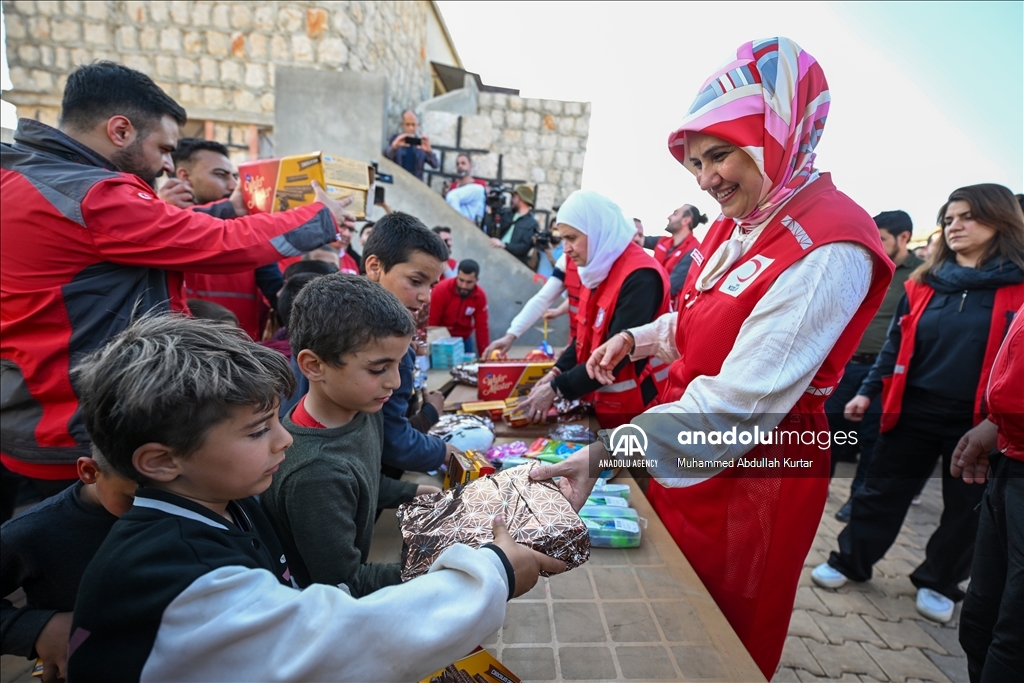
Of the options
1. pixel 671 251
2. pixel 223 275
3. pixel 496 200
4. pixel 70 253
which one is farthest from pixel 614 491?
pixel 496 200

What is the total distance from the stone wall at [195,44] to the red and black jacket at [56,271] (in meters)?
7.36

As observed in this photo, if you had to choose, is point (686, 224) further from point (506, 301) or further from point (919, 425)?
point (919, 425)

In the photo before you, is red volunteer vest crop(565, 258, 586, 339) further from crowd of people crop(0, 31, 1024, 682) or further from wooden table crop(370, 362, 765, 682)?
wooden table crop(370, 362, 765, 682)

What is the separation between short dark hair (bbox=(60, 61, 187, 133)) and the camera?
72.4 inches

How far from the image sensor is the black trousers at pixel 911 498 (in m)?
2.71

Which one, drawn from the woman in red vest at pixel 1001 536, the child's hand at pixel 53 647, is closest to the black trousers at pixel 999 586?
the woman in red vest at pixel 1001 536

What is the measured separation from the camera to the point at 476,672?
3.53 feet

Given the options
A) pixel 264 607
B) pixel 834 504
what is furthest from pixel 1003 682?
pixel 834 504

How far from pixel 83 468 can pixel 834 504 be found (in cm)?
515

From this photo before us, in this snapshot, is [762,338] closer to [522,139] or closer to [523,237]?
[523,237]

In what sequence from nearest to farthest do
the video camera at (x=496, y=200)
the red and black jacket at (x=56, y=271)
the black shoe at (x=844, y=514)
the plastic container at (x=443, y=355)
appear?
1. the red and black jacket at (x=56, y=271)
2. the black shoe at (x=844, y=514)
3. the plastic container at (x=443, y=355)
4. the video camera at (x=496, y=200)

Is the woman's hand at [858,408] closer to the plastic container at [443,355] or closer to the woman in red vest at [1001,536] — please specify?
the woman in red vest at [1001,536]

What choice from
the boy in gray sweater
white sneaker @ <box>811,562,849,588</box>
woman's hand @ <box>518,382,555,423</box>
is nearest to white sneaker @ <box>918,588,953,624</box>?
white sneaker @ <box>811,562,849,588</box>

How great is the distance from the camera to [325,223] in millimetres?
2262
